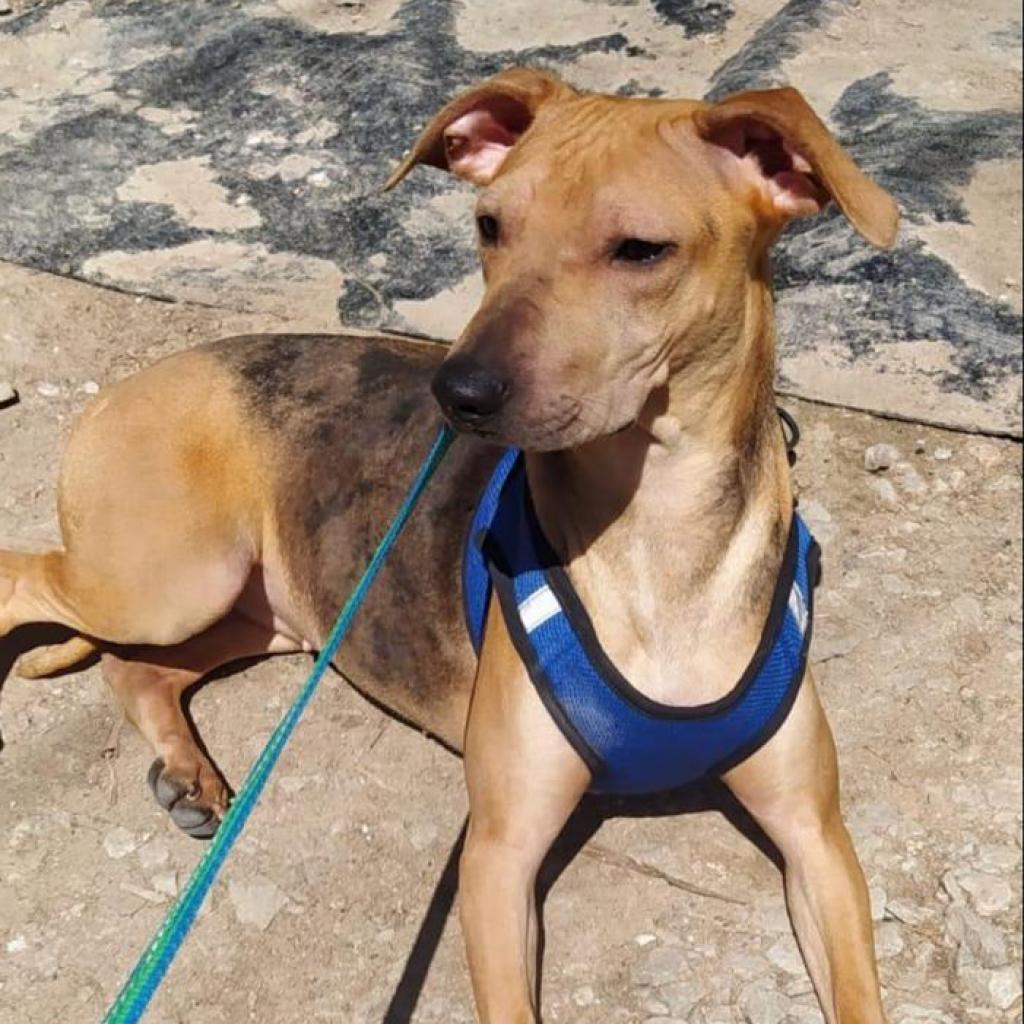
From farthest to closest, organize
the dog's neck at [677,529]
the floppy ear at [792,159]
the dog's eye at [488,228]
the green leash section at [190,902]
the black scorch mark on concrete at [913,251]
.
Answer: the black scorch mark on concrete at [913,251] < the dog's neck at [677,529] < the dog's eye at [488,228] < the floppy ear at [792,159] < the green leash section at [190,902]

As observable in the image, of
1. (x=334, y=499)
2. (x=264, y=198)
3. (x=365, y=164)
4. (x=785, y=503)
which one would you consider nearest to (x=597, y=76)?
(x=365, y=164)

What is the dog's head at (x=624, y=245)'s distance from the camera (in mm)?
3172

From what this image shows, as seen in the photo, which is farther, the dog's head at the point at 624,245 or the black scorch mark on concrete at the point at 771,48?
the black scorch mark on concrete at the point at 771,48

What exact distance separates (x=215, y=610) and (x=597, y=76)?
3.61 m

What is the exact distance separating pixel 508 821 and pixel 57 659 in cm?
196

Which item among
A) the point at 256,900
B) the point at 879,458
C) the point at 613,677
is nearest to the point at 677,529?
the point at 613,677

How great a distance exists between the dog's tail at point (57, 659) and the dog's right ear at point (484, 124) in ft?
6.80

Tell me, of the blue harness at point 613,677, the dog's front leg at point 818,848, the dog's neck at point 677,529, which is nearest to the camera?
the dog's neck at point 677,529

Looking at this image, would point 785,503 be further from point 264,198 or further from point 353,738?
point 264,198

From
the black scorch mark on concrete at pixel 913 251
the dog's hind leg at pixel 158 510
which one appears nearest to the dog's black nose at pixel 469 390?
the dog's hind leg at pixel 158 510

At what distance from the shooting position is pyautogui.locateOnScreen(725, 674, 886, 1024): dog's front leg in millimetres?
3902

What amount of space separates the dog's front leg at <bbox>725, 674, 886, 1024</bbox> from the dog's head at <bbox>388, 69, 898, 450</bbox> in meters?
1.07

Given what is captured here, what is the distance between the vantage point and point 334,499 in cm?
467

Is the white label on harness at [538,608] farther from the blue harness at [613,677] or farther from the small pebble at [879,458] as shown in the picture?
the small pebble at [879,458]
